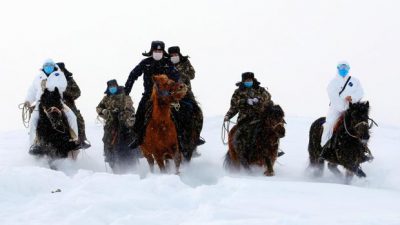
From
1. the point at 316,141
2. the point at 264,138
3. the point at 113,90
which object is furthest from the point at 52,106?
the point at 316,141

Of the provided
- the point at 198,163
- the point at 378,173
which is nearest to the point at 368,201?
the point at 378,173

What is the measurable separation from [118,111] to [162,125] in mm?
2235

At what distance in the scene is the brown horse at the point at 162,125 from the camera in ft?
36.8

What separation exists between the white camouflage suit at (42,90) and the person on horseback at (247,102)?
10.4ft

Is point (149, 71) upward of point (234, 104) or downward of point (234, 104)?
upward

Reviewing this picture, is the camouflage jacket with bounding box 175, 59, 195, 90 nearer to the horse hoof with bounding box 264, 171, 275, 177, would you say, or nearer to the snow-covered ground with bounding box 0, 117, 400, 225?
the horse hoof with bounding box 264, 171, 275, 177

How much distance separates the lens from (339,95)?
11852mm

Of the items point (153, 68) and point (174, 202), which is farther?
point (153, 68)

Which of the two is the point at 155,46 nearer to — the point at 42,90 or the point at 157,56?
the point at 157,56

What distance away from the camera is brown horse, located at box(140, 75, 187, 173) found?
1122 centimetres

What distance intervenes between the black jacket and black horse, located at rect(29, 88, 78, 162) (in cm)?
144

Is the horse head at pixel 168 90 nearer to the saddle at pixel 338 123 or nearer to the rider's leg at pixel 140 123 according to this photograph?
the rider's leg at pixel 140 123

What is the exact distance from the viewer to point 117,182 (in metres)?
8.72

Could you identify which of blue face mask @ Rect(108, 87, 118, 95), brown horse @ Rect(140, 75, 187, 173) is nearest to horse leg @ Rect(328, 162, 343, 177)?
brown horse @ Rect(140, 75, 187, 173)
